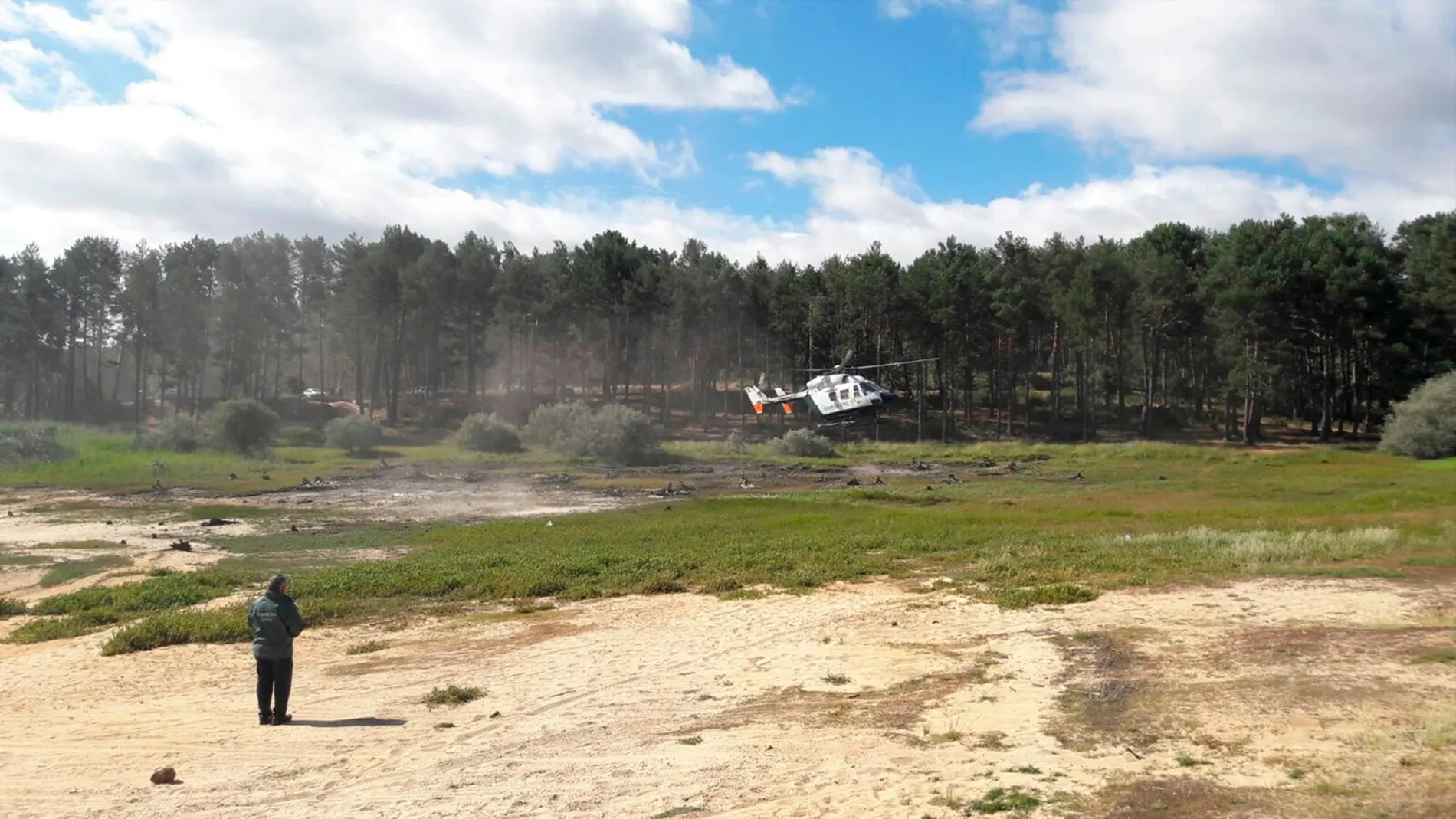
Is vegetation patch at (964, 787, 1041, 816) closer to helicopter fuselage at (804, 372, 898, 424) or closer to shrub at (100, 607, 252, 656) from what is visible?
shrub at (100, 607, 252, 656)

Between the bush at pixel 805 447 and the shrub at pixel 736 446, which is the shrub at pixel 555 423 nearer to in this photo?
the shrub at pixel 736 446

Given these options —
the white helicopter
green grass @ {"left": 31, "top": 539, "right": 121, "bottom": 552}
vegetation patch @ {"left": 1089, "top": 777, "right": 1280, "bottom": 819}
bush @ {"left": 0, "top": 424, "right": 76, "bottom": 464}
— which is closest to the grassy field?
green grass @ {"left": 31, "top": 539, "right": 121, "bottom": 552}

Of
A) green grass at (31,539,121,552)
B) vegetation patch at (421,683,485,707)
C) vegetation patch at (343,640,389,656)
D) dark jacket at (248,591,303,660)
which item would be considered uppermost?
dark jacket at (248,591,303,660)

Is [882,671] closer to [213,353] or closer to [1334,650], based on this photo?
[1334,650]

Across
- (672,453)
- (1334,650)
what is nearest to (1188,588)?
(1334,650)

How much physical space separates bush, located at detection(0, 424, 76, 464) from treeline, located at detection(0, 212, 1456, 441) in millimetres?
24141

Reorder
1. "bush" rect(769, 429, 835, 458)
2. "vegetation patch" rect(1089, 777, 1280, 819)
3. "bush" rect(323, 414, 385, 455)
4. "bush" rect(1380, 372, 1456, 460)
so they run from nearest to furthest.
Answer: "vegetation patch" rect(1089, 777, 1280, 819) → "bush" rect(1380, 372, 1456, 460) → "bush" rect(769, 429, 835, 458) → "bush" rect(323, 414, 385, 455)

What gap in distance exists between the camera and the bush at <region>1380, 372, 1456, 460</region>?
174ft

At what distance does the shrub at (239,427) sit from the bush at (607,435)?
1776cm

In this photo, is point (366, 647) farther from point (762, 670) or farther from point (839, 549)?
point (839, 549)

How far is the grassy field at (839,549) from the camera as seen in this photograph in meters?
19.1

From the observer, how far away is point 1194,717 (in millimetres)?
10742

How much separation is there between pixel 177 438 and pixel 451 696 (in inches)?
2233

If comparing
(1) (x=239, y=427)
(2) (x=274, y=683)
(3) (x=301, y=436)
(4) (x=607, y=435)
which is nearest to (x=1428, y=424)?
(4) (x=607, y=435)
